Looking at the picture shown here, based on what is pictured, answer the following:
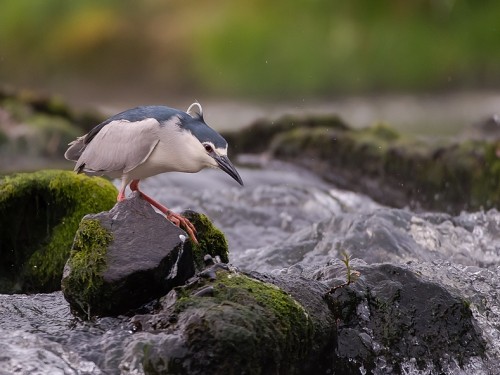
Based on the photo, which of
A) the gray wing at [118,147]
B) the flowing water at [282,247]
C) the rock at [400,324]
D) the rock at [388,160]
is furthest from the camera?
the rock at [388,160]

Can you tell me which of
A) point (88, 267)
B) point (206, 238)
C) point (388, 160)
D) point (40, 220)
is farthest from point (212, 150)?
point (388, 160)

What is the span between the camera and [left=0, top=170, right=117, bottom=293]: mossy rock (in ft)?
19.4

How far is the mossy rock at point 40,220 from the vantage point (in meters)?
5.92

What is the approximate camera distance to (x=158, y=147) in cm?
519

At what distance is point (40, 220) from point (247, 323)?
2258 mm

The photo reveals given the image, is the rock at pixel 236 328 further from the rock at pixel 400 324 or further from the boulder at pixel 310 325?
the rock at pixel 400 324

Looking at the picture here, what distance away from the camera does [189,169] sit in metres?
5.16

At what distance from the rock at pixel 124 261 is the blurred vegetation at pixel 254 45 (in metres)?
11.7

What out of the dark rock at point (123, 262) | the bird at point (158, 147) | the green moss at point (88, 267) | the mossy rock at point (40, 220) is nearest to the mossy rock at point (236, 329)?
the dark rock at point (123, 262)

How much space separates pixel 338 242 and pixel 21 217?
93.3 inches

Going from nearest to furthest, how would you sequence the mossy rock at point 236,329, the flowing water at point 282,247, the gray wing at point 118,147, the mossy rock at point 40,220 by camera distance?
the mossy rock at point 236,329 → the flowing water at point 282,247 → the gray wing at point 118,147 → the mossy rock at point 40,220

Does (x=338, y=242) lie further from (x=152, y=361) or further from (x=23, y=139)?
(x=23, y=139)

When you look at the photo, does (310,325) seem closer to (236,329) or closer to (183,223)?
(236,329)

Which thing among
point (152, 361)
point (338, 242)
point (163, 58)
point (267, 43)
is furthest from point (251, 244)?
point (163, 58)
